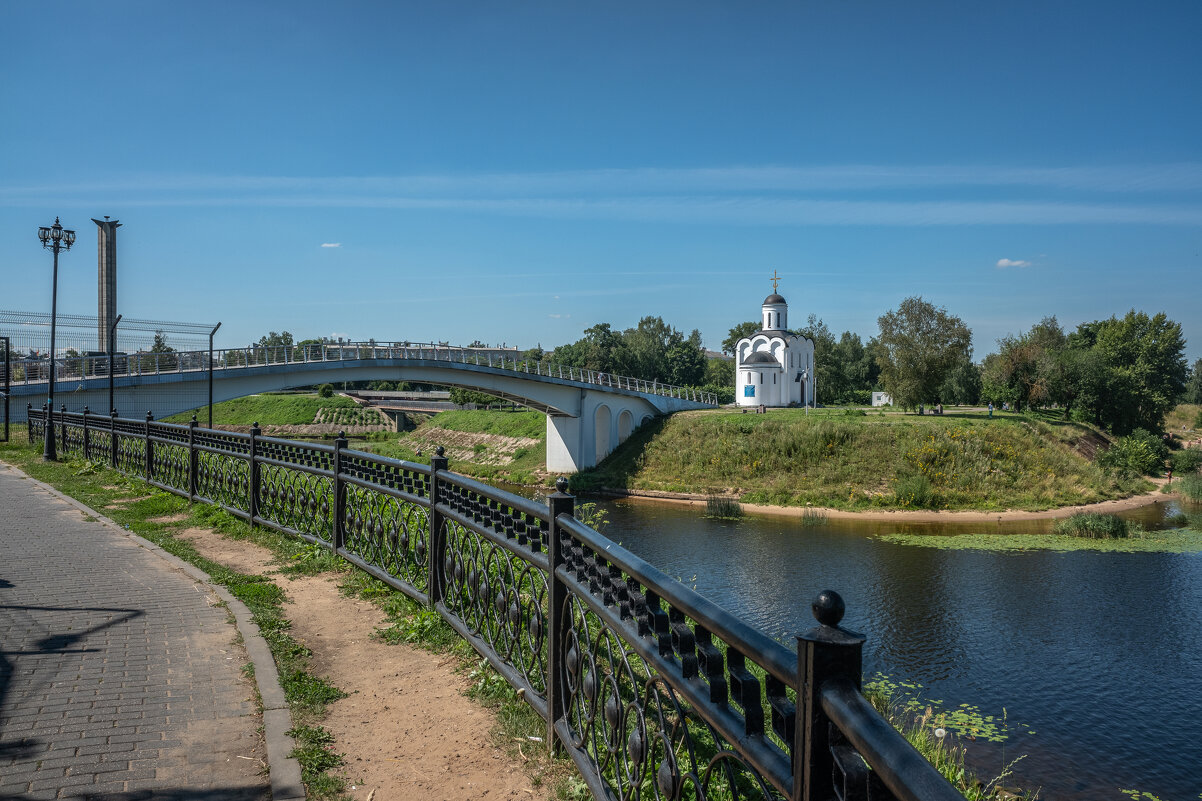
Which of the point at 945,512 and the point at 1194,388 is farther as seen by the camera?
the point at 1194,388

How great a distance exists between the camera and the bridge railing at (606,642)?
5.91ft

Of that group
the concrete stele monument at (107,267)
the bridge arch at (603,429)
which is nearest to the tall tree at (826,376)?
the bridge arch at (603,429)

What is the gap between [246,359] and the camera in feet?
93.1

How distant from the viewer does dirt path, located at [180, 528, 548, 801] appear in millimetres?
3961

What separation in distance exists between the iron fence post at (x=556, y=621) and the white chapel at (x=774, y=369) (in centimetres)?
5089

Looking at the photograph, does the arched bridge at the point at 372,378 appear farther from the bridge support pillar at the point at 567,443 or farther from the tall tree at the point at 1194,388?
the tall tree at the point at 1194,388

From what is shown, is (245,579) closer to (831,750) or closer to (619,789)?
(619,789)

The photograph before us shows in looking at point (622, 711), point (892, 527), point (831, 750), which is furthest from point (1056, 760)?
point (892, 527)

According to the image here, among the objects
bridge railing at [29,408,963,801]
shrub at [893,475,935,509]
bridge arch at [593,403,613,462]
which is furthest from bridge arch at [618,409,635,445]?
bridge railing at [29,408,963,801]

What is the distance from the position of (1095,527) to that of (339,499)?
92.1 feet

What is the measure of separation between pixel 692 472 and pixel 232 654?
34.5 metres

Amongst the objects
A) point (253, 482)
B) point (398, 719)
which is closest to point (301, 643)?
point (398, 719)

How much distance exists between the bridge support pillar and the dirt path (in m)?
36.8

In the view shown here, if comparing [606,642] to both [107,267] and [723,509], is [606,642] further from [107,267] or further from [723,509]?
[107,267]
